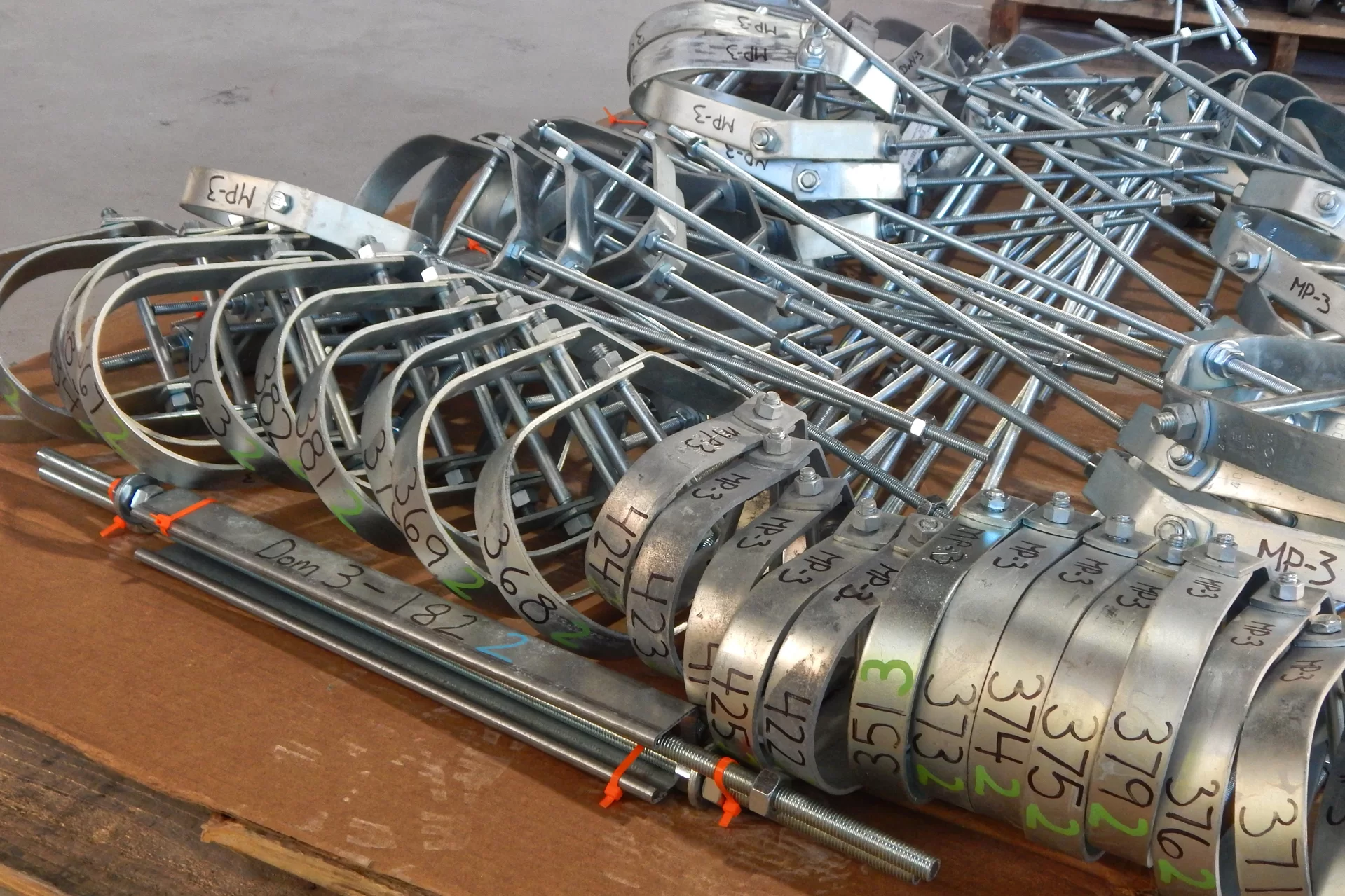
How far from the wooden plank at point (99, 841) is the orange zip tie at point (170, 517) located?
0.27 metres

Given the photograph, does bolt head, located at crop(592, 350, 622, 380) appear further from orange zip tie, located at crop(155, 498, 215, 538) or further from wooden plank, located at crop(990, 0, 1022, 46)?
wooden plank, located at crop(990, 0, 1022, 46)

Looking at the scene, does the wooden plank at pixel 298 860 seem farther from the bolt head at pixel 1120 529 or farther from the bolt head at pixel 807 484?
the bolt head at pixel 1120 529

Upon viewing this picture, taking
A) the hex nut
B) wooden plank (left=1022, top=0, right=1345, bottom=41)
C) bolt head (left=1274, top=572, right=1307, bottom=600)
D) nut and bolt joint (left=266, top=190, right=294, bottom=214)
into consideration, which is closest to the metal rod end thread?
bolt head (left=1274, top=572, right=1307, bottom=600)

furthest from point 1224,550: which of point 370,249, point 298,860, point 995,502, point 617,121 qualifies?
point 617,121

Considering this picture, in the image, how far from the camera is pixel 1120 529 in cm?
105

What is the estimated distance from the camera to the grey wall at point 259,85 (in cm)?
328

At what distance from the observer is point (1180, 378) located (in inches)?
52.5

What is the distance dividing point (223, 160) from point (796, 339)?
7.53 feet

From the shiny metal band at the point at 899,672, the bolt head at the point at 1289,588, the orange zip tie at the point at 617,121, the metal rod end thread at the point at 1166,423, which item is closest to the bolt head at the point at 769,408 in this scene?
the shiny metal band at the point at 899,672

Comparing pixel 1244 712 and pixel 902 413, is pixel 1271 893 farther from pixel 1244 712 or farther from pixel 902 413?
pixel 902 413

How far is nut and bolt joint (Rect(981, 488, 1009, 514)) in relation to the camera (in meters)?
1.10

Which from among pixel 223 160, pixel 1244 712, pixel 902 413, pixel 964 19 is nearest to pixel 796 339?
pixel 902 413

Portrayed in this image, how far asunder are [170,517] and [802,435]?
696 mm

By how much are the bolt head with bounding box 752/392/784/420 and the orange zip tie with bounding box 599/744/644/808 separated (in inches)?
14.0
